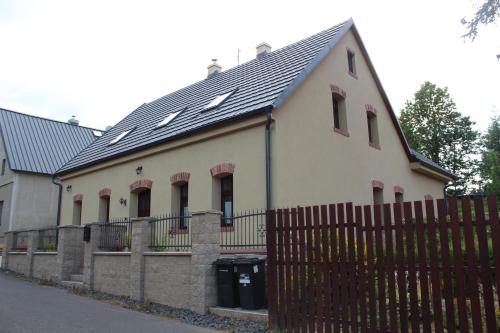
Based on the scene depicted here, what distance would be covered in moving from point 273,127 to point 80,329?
248 inches

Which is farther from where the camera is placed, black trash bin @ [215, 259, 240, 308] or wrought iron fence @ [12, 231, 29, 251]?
wrought iron fence @ [12, 231, 29, 251]

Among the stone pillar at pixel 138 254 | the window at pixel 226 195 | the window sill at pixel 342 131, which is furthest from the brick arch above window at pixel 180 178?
the window sill at pixel 342 131

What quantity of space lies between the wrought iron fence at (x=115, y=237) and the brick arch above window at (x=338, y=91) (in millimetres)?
7760

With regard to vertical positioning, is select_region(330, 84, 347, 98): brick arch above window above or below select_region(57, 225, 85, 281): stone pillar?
above

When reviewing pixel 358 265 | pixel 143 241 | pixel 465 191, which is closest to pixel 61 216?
pixel 143 241

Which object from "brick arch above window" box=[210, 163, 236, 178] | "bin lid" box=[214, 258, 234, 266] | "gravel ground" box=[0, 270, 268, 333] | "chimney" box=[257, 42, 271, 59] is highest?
"chimney" box=[257, 42, 271, 59]

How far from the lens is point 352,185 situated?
13.9 m

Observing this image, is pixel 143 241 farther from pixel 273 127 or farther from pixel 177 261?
pixel 273 127

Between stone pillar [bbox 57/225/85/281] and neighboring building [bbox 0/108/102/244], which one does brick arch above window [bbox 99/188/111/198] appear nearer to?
stone pillar [bbox 57/225/85/281]

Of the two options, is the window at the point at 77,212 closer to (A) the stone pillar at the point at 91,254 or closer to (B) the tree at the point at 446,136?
(A) the stone pillar at the point at 91,254

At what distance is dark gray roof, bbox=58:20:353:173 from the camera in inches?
468

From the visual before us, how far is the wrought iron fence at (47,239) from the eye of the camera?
15.2 metres

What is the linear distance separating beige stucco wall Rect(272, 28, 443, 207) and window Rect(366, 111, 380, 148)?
1.06 ft

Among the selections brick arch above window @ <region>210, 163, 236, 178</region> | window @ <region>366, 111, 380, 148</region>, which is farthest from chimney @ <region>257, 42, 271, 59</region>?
brick arch above window @ <region>210, 163, 236, 178</region>
